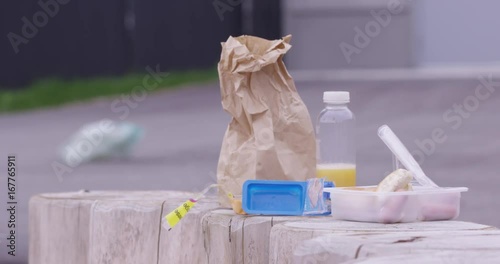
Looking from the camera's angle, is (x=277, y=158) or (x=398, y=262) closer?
(x=398, y=262)

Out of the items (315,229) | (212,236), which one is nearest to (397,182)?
(315,229)

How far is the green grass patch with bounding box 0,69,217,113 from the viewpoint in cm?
1747

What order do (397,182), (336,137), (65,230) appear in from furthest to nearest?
(65,230), (336,137), (397,182)

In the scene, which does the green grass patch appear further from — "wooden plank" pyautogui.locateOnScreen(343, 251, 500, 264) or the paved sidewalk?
"wooden plank" pyautogui.locateOnScreen(343, 251, 500, 264)

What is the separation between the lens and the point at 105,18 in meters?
19.8

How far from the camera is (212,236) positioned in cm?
326

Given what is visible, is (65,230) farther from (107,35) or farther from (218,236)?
(107,35)

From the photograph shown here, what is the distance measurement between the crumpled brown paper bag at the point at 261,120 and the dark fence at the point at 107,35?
47.8 feet

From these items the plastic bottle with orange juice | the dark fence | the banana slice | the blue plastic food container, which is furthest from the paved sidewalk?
the banana slice

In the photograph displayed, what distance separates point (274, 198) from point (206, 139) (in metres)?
10.0

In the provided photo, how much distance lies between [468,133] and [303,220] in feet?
32.9

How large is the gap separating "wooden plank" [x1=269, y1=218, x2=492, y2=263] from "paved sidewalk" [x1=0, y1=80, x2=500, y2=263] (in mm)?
3100

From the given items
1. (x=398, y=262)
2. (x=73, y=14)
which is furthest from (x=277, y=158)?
(x=73, y=14)

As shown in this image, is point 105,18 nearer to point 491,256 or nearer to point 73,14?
point 73,14
